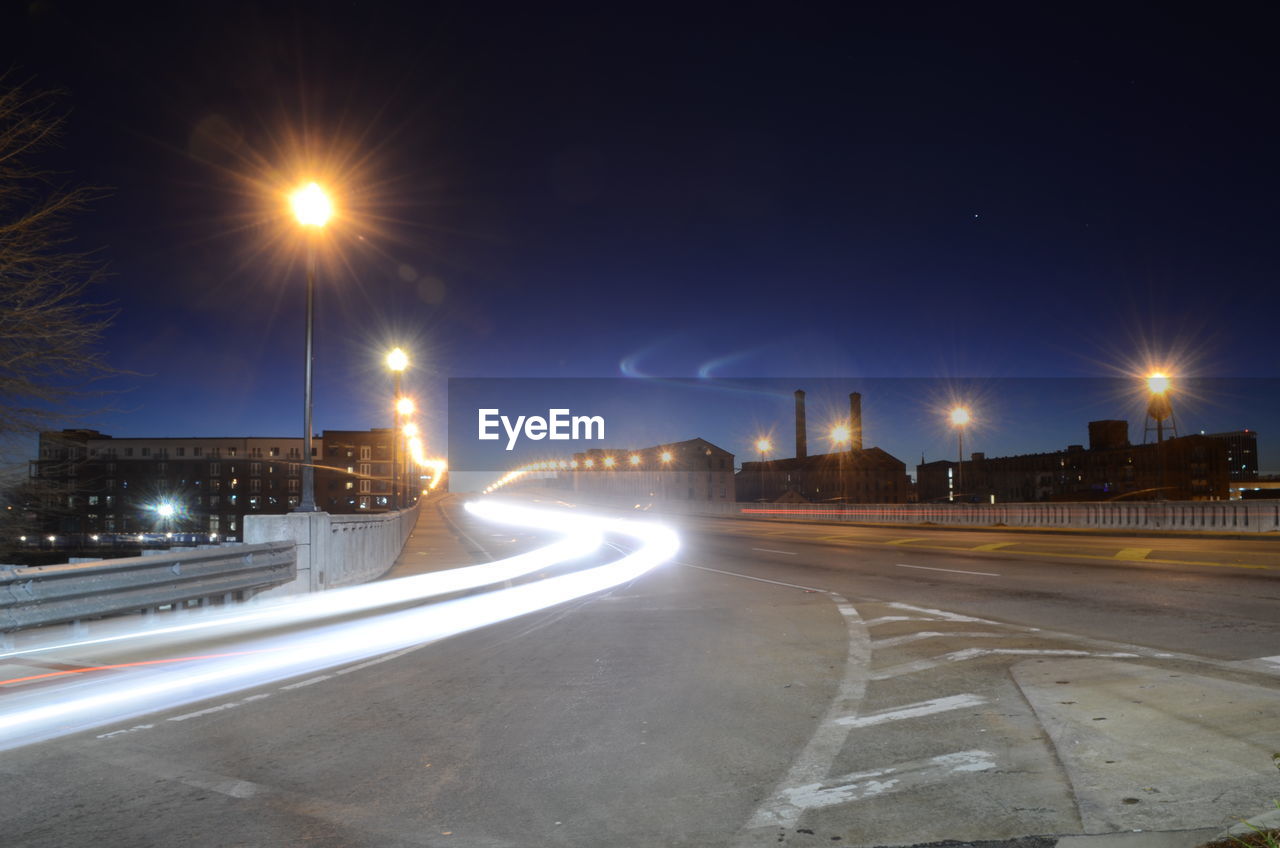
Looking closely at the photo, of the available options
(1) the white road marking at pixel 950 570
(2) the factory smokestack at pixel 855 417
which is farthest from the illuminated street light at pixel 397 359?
(2) the factory smokestack at pixel 855 417

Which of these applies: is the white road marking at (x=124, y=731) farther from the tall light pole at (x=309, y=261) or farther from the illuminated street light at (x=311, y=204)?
A: the illuminated street light at (x=311, y=204)

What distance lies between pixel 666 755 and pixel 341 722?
106 inches

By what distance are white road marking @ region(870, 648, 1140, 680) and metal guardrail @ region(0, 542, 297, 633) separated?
28.4ft

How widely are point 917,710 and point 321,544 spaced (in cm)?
1134

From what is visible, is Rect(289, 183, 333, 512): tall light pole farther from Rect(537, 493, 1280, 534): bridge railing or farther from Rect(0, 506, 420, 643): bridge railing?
Rect(537, 493, 1280, 534): bridge railing

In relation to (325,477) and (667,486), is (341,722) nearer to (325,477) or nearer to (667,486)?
(667,486)

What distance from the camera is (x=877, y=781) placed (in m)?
4.85

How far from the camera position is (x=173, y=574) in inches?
423

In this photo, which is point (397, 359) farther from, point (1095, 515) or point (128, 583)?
point (1095, 515)

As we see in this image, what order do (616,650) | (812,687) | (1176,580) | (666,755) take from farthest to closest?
(1176,580)
(616,650)
(812,687)
(666,755)

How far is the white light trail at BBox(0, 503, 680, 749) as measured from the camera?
260 inches

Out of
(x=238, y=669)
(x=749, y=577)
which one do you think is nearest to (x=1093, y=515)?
(x=749, y=577)

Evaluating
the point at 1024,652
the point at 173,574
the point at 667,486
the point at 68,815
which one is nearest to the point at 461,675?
the point at 68,815

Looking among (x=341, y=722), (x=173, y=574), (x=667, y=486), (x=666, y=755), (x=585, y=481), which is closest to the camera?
(x=666, y=755)
